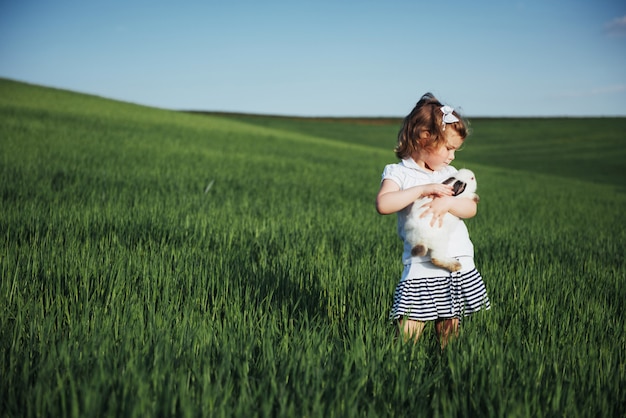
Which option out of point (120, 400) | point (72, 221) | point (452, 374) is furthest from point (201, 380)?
point (72, 221)

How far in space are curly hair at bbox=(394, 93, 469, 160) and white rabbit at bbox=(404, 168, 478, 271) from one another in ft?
0.62

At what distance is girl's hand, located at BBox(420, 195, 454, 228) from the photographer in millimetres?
2021

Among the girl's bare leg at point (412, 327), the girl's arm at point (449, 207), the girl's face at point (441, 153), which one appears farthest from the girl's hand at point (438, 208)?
the girl's bare leg at point (412, 327)

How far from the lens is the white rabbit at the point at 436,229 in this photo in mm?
2064

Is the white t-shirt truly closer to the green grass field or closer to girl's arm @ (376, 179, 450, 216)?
girl's arm @ (376, 179, 450, 216)

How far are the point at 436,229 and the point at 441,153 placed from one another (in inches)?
14.4

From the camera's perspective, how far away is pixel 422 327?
2205 mm

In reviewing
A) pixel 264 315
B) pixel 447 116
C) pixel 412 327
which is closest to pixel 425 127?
pixel 447 116

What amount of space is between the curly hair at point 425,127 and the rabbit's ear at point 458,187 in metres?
0.22

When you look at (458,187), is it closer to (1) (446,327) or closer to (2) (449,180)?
(2) (449,180)

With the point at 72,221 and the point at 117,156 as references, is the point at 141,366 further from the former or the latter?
the point at 117,156

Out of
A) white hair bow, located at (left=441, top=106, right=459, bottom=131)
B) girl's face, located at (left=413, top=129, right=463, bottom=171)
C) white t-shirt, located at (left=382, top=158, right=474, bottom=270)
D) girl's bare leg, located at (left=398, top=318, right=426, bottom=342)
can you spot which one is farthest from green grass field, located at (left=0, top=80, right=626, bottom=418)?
white hair bow, located at (left=441, top=106, right=459, bottom=131)

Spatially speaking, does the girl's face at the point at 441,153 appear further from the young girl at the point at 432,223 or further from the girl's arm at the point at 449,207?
the girl's arm at the point at 449,207

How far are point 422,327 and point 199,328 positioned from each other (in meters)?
0.98
